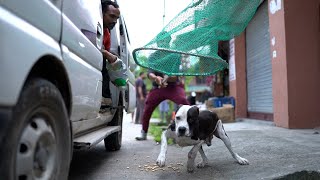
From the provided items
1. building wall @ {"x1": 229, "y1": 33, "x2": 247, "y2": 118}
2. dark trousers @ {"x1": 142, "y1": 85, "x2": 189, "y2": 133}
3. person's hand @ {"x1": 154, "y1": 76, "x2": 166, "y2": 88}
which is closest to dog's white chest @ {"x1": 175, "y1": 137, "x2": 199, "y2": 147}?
dark trousers @ {"x1": 142, "y1": 85, "x2": 189, "y2": 133}

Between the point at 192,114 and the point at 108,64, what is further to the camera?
the point at 108,64

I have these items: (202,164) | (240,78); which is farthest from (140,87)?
(202,164)

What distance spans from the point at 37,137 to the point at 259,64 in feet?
32.2

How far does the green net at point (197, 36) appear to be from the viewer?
6027 mm

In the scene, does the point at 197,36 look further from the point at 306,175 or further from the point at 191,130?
the point at 306,175

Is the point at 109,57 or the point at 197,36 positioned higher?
the point at 197,36

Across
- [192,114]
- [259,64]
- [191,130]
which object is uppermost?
[259,64]

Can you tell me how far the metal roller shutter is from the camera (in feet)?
35.7

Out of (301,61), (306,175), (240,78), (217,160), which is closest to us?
(306,175)

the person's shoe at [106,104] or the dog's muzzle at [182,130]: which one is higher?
the person's shoe at [106,104]

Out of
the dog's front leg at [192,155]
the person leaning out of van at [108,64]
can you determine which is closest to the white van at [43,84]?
the dog's front leg at [192,155]

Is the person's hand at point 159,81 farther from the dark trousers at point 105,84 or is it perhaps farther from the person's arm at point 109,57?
the person's arm at point 109,57

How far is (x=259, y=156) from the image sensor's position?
18.4 ft

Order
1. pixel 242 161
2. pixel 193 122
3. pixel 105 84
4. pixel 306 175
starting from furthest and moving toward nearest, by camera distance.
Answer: pixel 105 84 < pixel 242 161 < pixel 193 122 < pixel 306 175
